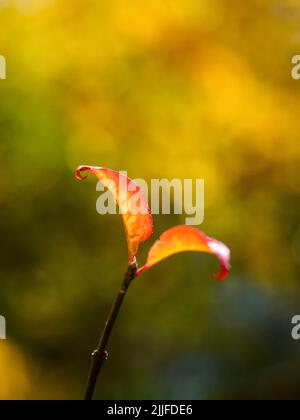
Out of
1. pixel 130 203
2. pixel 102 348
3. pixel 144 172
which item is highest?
pixel 144 172

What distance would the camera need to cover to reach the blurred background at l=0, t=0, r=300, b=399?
1584 millimetres

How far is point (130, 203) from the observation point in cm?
39

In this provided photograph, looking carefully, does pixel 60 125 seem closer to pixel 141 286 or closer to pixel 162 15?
pixel 162 15

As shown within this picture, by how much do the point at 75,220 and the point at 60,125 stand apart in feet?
0.93

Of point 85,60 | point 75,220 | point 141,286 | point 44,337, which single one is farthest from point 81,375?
point 85,60

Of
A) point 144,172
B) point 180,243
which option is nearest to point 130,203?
point 180,243

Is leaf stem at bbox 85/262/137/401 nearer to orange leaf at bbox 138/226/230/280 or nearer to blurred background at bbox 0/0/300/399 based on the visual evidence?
orange leaf at bbox 138/226/230/280

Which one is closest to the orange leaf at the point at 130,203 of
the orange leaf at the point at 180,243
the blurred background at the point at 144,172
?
the orange leaf at the point at 180,243

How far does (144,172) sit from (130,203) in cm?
120

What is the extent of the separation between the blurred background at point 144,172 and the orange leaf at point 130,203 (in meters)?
1.19

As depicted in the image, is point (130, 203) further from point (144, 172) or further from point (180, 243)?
point (144, 172)

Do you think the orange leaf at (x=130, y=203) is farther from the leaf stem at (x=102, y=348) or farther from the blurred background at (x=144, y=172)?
the blurred background at (x=144, y=172)

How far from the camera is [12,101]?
64.5 inches

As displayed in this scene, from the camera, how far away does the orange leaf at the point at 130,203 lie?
0.38m
